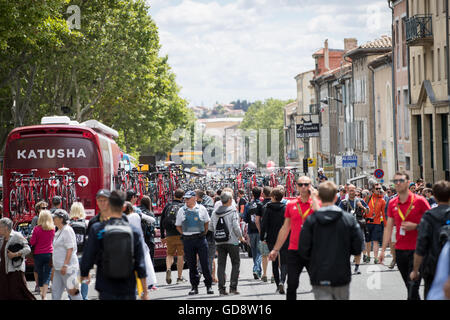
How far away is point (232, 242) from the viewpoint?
1541cm

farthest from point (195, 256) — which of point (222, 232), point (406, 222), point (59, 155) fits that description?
point (59, 155)

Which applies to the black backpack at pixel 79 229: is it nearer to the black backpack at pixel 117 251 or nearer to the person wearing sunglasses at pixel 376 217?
the black backpack at pixel 117 251

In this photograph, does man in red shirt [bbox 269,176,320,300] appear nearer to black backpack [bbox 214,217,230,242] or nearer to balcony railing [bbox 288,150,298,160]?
black backpack [bbox 214,217,230,242]

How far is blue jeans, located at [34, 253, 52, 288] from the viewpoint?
14.7 m

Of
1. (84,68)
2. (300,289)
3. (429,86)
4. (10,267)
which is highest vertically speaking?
(84,68)

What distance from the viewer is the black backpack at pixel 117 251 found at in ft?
29.2

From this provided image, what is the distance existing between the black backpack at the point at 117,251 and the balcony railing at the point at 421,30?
3409 cm

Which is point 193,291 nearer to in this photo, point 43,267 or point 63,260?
point 43,267

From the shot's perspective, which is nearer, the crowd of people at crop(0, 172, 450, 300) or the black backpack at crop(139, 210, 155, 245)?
the crowd of people at crop(0, 172, 450, 300)

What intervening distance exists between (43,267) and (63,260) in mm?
2408

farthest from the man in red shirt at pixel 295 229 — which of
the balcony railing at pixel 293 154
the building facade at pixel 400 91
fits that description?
the balcony railing at pixel 293 154

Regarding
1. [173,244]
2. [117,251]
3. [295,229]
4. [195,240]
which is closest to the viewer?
[117,251]

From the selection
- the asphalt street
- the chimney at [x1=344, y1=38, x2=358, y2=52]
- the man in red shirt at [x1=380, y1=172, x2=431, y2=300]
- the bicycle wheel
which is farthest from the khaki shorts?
the chimney at [x1=344, y1=38, x2=358, y2=52]
